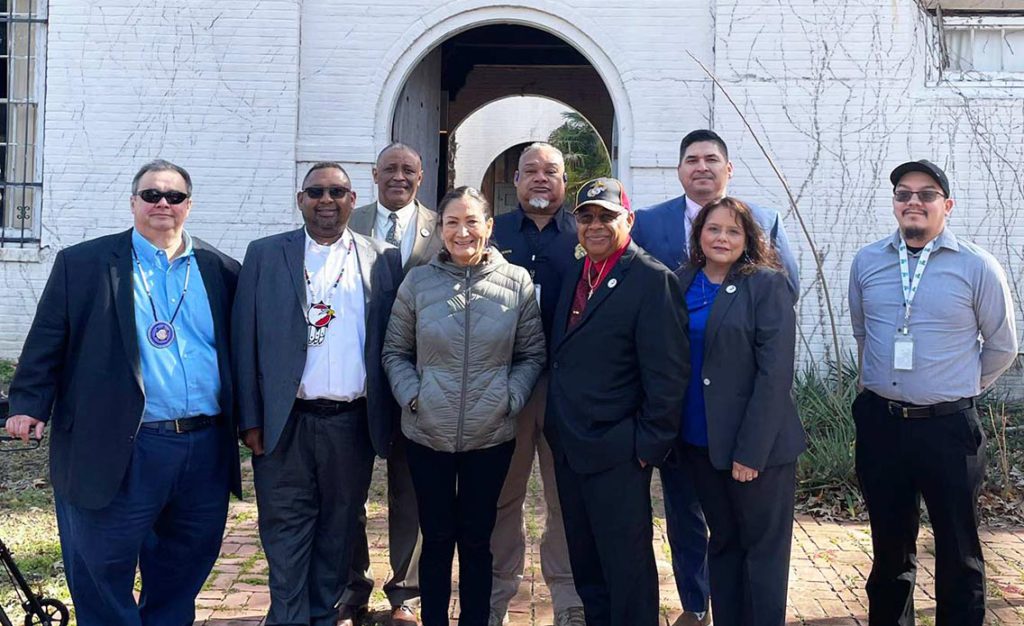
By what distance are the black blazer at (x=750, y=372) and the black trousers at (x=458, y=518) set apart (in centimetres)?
92

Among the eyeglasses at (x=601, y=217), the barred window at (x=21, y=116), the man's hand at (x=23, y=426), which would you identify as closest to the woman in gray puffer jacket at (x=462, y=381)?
the eyeglasses at (x=601, y=217)

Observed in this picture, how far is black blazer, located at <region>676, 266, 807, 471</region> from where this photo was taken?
12.7ft

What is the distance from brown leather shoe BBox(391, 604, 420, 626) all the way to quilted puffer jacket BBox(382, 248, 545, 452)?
1.02m

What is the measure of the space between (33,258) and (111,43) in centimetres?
203

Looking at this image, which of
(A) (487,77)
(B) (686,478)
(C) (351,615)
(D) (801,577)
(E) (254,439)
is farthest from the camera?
(A) (487,77)

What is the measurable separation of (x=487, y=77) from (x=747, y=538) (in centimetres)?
1303

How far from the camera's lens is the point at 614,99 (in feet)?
29.8

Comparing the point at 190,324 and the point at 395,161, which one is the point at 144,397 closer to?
the point at 190,324

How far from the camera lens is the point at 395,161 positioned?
16.2 feet

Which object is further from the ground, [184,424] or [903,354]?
[903,354]

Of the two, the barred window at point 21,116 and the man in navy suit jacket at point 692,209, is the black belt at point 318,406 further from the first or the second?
the barred window at point 21,116

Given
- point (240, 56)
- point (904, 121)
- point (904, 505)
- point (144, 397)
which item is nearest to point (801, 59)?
Answer: point (904, 121)

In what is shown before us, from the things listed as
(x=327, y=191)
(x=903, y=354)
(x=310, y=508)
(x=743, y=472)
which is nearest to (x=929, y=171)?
(x=903, y=354)

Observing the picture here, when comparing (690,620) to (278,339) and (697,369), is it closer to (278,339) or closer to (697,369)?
(697,369)
